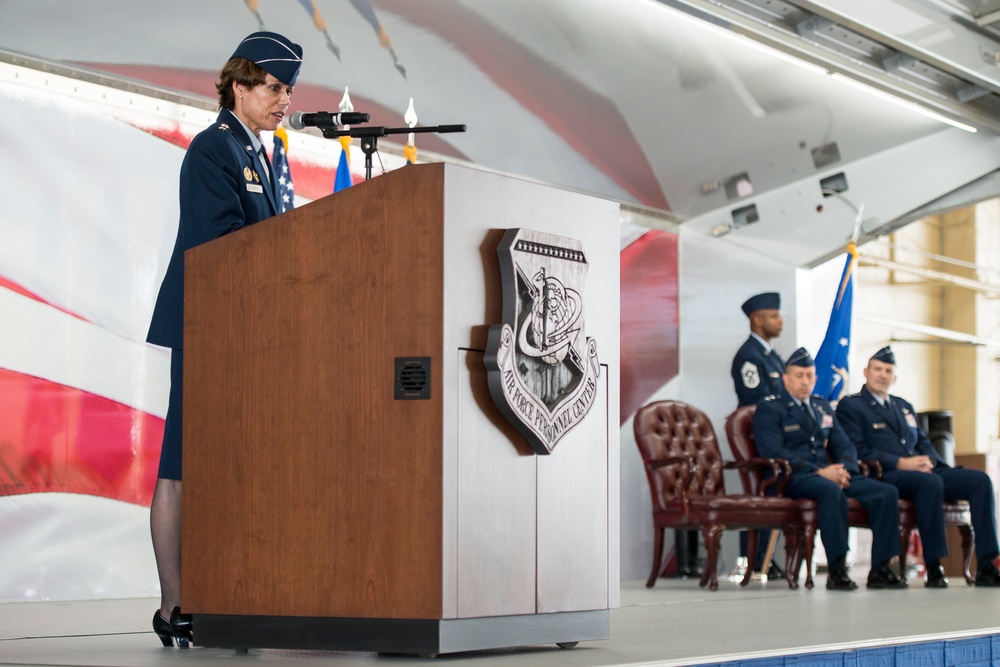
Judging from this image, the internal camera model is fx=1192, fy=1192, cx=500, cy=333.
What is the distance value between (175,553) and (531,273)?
Answer: 2.97ft

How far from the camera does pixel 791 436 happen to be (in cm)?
607

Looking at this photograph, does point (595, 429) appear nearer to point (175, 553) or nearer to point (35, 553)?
point (175, 553)

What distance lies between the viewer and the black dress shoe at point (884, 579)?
18.2ft

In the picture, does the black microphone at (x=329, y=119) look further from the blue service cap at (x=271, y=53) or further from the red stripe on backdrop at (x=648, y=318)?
the red stripe on backdrop at (x=648, y=318)

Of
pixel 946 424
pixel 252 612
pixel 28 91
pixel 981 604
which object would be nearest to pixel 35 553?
pixel 28 91

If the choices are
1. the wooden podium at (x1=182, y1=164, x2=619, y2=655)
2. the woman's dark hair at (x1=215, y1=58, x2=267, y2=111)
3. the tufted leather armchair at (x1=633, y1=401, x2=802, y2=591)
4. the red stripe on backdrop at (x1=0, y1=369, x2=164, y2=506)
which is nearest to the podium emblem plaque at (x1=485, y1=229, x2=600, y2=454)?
the wooden podium at (x1=182, y1=164, x2=619, y2=655)

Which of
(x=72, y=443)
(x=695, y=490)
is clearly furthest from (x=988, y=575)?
(x=72, y=443)

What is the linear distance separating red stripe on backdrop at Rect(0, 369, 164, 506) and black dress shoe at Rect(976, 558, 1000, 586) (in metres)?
3.89

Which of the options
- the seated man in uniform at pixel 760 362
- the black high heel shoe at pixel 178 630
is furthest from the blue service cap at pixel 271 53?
the seated man in uniform at pixel 760 362

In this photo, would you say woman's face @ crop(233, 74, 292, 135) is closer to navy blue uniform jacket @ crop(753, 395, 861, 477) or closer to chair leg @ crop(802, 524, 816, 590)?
chair leg @ crop(802, 524, 816, 590)

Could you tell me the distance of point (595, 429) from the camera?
2174 millimetres

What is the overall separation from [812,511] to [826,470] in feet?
0.74

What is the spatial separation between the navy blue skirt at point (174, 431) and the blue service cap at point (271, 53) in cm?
59

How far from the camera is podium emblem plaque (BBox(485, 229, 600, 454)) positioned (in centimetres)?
195
